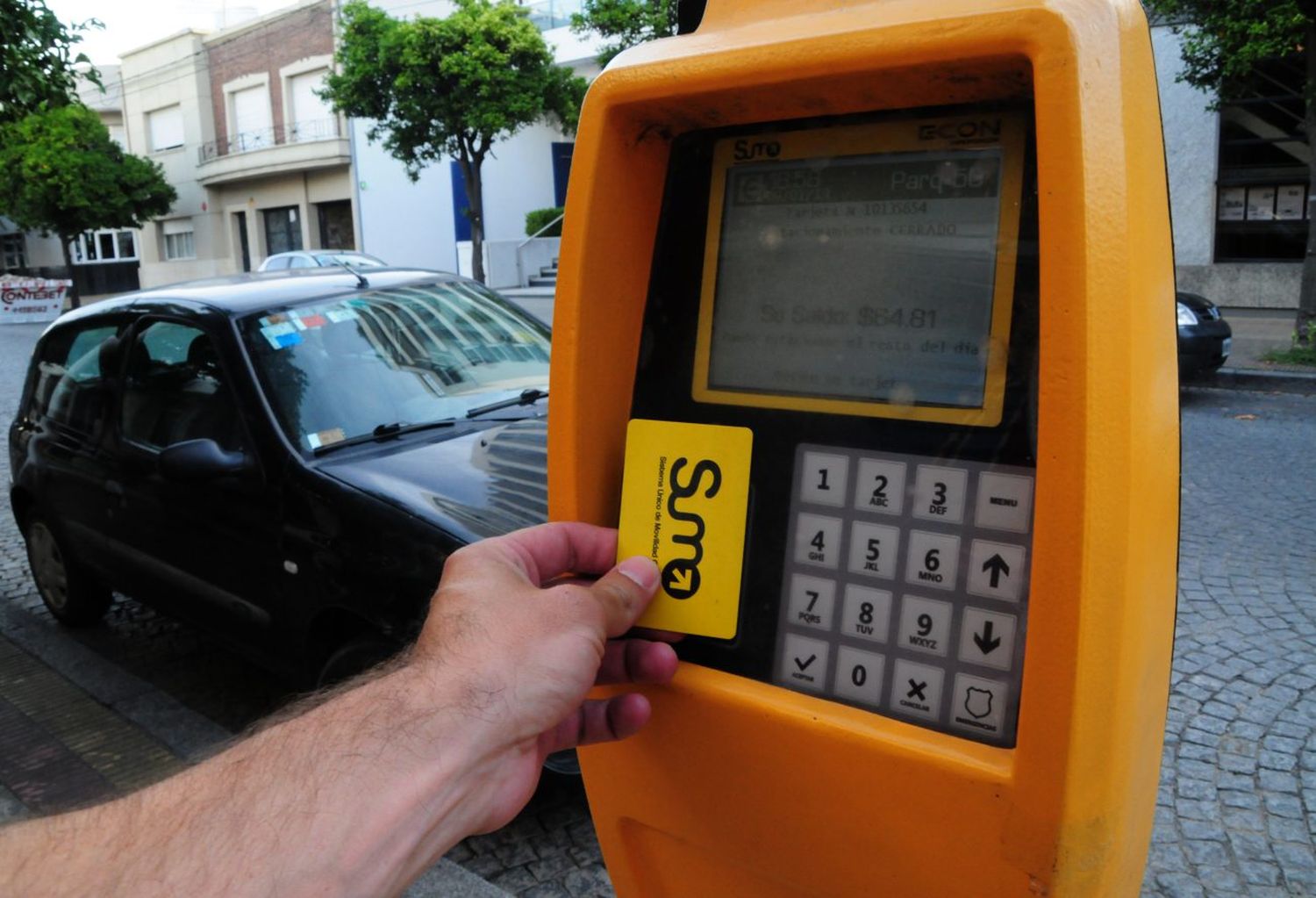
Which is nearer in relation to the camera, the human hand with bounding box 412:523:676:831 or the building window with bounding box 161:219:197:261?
the human hand with bounding box 412:523:676:831

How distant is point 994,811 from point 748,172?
2.43ft

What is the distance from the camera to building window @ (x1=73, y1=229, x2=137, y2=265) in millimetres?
39469

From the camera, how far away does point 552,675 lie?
1189mm

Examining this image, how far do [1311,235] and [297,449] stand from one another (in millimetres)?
10383

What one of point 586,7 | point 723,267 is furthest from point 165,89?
point 723,267

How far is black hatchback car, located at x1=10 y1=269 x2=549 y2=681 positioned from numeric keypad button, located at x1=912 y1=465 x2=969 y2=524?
198cm

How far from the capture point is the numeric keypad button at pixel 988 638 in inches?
42.5

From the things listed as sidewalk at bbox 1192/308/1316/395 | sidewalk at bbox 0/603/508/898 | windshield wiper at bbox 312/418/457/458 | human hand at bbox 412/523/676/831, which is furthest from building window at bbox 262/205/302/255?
human hand at bbox 412/523/676/831

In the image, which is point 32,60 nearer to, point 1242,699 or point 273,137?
point 1242,699

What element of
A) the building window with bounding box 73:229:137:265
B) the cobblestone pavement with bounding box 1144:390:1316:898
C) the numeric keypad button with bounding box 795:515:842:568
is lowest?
the cobblestone pavement with bounding box 1144:390:1316:898

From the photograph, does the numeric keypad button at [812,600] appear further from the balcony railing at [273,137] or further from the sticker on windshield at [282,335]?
the balcony railing at [273,137]

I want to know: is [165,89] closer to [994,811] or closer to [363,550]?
[363,550]

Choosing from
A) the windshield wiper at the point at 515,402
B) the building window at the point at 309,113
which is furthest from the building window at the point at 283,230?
the windshield wiper at the point at 515,402

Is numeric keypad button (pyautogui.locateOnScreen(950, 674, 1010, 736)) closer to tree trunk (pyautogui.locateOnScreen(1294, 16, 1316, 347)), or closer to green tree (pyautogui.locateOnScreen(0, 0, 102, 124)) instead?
green tree (pyautogui.locateOnScreen(0, 0, 102, 124))
